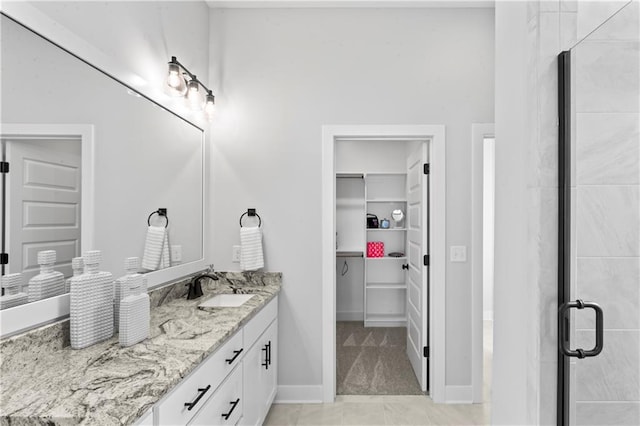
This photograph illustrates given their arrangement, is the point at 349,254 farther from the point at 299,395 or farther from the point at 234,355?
the point at 234,355

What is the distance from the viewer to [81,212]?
148 centimetres

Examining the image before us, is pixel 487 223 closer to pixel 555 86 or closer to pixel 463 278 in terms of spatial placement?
pixel 463 278

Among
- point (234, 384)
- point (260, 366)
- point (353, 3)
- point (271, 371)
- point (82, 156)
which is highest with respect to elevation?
point (353, 3)

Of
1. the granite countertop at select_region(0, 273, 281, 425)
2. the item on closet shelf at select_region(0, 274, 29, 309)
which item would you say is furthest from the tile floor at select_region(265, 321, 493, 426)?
the item on closet shelf at select_region(0, 274, 29, 309)

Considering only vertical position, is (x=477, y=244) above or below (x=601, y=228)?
below

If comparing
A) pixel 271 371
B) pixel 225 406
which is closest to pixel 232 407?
pixel 225 406

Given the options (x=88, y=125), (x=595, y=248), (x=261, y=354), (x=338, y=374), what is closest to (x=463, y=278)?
(x=338, y=374)

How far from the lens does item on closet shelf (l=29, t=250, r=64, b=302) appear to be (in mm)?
1266

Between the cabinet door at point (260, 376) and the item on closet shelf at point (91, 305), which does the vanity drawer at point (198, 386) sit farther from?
the item on closet shelf at point (91, 305)

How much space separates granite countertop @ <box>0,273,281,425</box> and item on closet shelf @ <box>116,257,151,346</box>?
4 centimetres

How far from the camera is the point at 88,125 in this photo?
153cm

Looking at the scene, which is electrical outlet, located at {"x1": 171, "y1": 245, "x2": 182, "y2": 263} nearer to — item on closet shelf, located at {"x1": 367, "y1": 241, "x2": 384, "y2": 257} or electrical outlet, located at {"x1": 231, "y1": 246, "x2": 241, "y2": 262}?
electrical outlet, located at {"x1": 231, "y1": 246, "x2": 241, "y2": 262}

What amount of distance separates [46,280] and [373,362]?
2.78 meters

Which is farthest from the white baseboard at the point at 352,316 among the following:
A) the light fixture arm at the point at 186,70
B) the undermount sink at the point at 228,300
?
the light fixture arm at the point at 186,70
